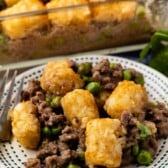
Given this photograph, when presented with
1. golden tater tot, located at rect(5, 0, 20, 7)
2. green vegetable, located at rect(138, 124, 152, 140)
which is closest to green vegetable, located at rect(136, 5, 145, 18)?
golden tater tot, located at rect(5, 0, 20, 7)

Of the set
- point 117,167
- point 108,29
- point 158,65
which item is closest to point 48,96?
point 117,167

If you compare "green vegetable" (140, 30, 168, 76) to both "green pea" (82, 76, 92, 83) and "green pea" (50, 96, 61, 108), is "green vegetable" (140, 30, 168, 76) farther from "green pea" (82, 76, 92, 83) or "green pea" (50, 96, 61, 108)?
"green pea" (50, 96, 61, 108)

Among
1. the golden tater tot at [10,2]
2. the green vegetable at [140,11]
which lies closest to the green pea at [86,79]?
the green vegetable at [140,11]

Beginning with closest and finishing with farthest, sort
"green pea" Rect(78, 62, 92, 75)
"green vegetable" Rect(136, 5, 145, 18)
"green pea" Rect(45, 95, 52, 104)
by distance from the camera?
1. "green pea" Rect(45, 95, 52, 104)
2. "green pea" Rect(78, 62, 92, 75)
3. "green vegetable" Rect(136, 5, 145, 18)

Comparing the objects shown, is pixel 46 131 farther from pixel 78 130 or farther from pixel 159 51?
pixel 159 51

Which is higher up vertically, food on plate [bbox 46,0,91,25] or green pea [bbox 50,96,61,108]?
food on plate [bbox 46,0,91,25]

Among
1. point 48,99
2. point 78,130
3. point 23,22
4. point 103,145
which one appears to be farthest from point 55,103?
point 23,22

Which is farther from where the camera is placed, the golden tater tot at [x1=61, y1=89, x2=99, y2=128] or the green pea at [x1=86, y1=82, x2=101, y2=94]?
the green pea at [x1=86, y1=82, x2=101, y2=94]

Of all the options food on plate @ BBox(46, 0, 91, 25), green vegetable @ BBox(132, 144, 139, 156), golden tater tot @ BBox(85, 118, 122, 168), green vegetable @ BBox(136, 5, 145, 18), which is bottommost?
green vegetable @ BBox(132, 144, 139, 156)
